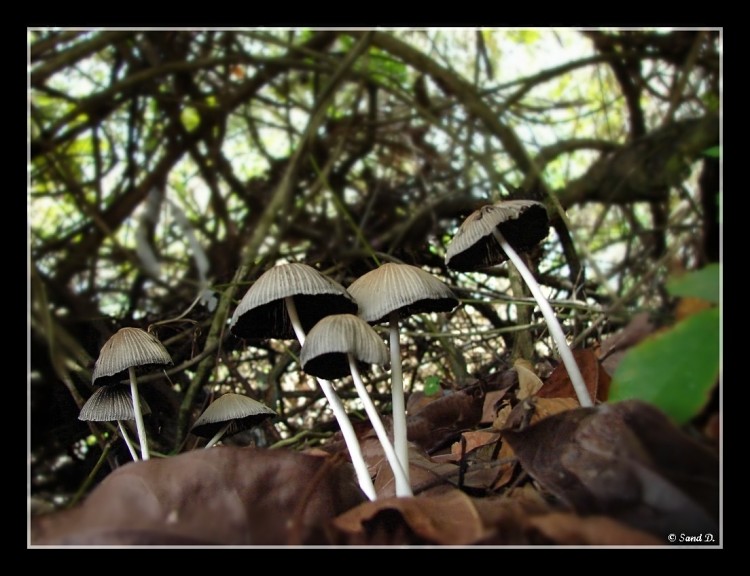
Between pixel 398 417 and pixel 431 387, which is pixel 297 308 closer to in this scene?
pixel 398 417

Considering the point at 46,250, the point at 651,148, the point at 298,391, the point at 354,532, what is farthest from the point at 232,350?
the point at 651,148

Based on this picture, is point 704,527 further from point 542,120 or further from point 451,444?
point 542,120

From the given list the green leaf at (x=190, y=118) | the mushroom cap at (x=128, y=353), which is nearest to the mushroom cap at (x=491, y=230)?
the mushroom cap at (x=128, y=353)

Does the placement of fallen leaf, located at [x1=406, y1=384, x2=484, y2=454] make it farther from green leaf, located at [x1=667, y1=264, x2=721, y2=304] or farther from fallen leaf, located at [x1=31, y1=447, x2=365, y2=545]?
green leaf, located at [x1=667, y1=264, x2=721, y2=304]

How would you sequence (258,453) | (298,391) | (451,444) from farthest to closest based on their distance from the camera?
(298,391), (451,444), (258,453)

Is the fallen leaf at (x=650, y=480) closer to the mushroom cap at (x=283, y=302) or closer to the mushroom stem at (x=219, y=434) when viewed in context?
the mushroom cap at (x=283, y=302)

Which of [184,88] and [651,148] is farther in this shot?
[184,88]

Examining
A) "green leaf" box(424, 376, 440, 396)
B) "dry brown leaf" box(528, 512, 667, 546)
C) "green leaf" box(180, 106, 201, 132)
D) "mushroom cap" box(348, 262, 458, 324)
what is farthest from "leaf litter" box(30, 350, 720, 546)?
"green leaf" box(180, 106, 201, 132)
